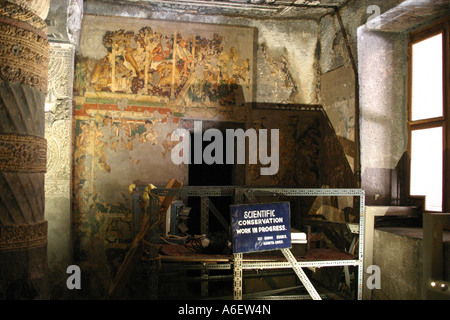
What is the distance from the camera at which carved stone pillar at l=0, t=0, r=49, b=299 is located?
3398mm

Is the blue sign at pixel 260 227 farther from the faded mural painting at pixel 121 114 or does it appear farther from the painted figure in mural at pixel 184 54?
the painted figure in mural at pixel 184 54

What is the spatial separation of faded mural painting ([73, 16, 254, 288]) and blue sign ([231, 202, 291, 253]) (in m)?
2.68

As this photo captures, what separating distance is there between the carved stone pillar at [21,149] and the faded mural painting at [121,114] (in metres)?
2.20

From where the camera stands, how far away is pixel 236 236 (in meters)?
3.63

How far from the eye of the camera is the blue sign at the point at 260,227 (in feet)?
11.9

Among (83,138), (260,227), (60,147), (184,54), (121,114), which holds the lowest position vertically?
(260,227)

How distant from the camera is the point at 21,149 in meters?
3.49

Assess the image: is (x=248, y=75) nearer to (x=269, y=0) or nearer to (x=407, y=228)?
(x=269, y=0)

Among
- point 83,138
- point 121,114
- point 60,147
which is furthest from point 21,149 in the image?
point 121,114

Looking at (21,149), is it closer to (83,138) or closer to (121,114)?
(83,138)

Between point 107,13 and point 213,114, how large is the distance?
238cm

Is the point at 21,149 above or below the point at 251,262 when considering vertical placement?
above

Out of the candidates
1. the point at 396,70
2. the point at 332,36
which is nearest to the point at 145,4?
the point at 332,36

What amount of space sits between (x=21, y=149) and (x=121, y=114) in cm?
257
